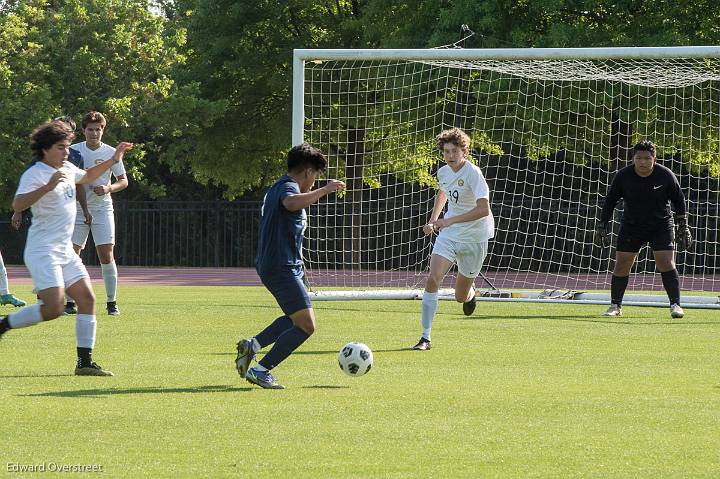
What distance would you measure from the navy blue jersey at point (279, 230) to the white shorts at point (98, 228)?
610 cm

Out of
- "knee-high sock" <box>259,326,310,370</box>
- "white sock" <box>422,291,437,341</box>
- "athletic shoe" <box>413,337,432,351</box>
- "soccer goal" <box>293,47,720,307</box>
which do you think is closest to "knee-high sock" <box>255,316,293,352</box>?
"knee-high sock" <box>259,326,310,370</box>

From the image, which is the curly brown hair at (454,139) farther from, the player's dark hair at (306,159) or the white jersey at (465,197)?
the player's dark hair at (306,159)

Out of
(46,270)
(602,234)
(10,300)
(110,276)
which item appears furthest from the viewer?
(602,234)

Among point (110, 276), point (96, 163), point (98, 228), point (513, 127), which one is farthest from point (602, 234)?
point (513, 127)

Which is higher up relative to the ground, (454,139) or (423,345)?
(454,139)

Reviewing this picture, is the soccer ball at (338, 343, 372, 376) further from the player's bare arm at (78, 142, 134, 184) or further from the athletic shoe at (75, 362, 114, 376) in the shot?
the player's bare arm at (78, 142, 134, 184)

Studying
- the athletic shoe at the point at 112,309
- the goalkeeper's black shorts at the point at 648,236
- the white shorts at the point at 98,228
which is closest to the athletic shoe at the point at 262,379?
the white shorts at the point at 98,228

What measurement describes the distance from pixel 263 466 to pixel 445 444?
1051mm

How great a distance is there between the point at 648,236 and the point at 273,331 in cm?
751

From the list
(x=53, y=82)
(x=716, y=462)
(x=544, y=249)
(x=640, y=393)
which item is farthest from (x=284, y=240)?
(x=53, y=82)

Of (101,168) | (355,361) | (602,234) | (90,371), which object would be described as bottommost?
(90,371)

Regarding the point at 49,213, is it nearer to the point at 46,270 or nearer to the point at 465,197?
the point at 46,270

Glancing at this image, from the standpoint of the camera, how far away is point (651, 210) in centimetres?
1572

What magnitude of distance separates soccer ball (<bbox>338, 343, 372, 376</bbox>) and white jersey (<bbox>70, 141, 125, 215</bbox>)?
5424 millimetres
